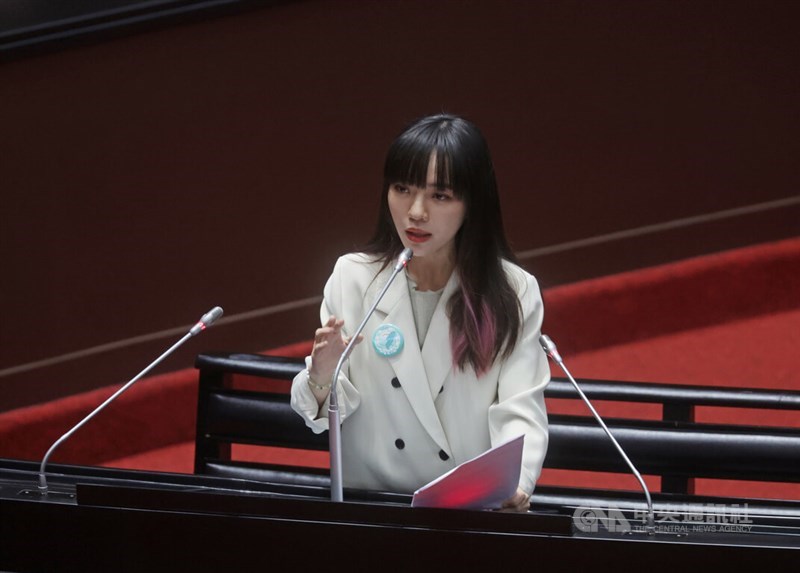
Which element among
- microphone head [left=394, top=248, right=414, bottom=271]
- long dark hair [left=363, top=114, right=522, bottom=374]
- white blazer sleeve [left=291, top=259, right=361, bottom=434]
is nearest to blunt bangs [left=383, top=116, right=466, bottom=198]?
long dark hair [left=363, top=114, right=522, bottom=374]

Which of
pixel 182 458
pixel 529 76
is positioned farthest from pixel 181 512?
pixel 529 76

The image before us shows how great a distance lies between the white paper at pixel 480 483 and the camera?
1.58m

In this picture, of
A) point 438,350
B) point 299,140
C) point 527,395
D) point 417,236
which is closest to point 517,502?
point 527,395

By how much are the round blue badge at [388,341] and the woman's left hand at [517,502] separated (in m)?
0.33

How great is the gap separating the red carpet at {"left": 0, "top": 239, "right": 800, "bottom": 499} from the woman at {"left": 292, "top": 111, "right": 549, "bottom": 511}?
143 cm

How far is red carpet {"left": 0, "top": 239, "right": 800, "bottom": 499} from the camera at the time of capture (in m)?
3.57

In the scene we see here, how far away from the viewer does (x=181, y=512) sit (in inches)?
61.3

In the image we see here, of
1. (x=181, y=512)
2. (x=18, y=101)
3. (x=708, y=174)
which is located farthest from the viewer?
(x=708, y=174)

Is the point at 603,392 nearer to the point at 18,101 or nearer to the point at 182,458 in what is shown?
the point at 182,458

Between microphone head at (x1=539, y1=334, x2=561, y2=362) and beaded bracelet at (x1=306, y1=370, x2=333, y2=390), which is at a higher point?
microphone head at (x1=539, y1=334, x2=561, y2=362)

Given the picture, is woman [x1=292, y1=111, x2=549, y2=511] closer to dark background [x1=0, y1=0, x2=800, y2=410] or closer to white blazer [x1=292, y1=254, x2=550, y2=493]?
white blazer [x1=292, y1=254, x2=550, y2=493]

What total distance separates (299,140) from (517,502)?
6.56ft

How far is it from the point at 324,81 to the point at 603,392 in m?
1.61

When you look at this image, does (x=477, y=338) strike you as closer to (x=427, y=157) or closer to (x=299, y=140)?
(x=427, y=157)
